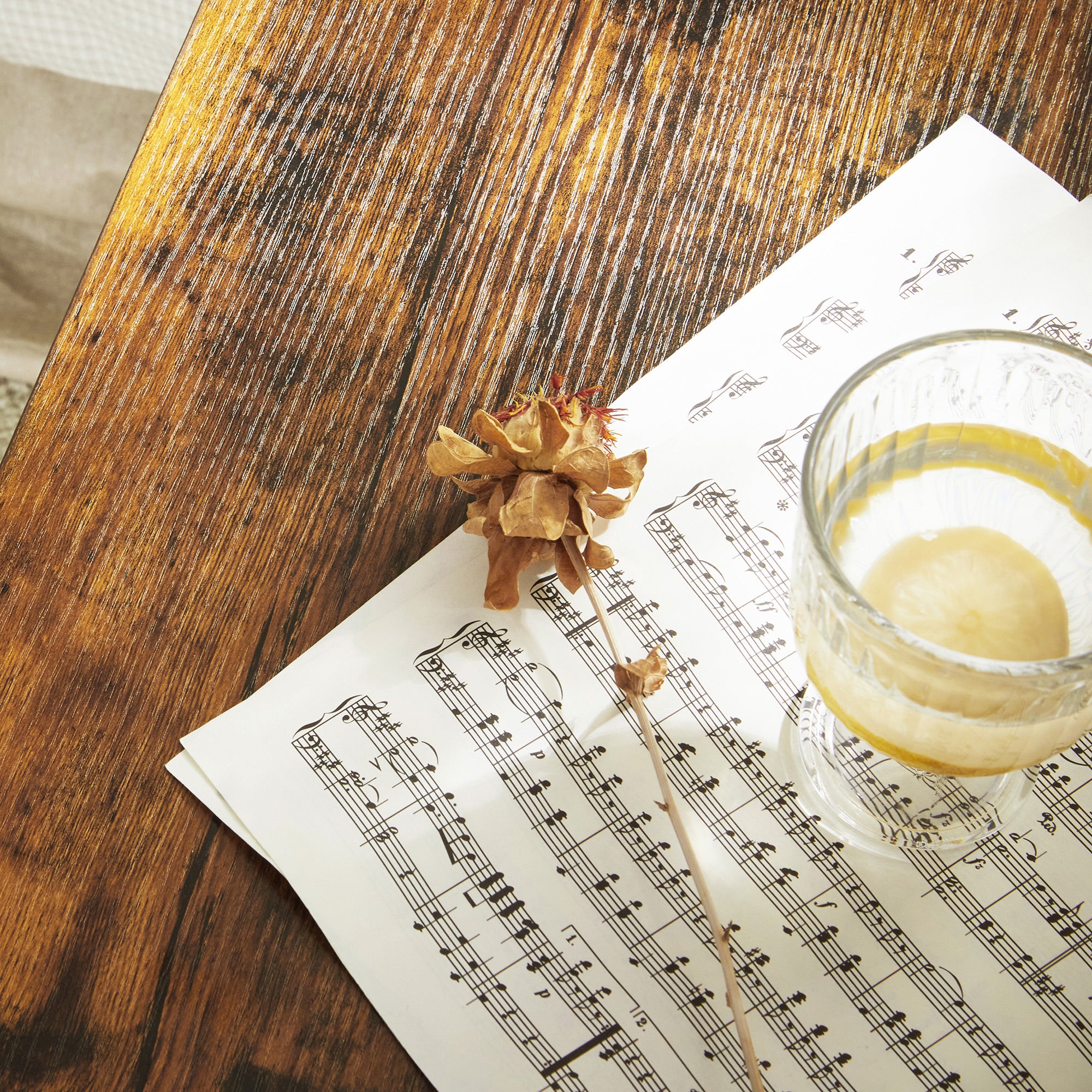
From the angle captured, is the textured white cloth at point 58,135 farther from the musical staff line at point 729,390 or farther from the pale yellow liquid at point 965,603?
the pale yellow liquid at point 965,603

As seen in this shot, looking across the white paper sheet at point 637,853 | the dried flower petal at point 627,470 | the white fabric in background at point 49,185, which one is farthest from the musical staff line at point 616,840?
the white fabric in background at point 49,185

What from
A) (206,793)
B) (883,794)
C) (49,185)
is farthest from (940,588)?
(49,185)

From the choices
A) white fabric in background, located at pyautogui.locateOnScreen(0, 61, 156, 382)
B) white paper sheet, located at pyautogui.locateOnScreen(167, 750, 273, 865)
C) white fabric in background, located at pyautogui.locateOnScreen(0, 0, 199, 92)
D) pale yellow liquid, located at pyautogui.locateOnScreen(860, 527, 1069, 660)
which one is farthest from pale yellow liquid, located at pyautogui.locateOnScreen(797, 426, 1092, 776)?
white fabric in background, located at pyautogui.locateOnScreen(0, 0, 199, 92)

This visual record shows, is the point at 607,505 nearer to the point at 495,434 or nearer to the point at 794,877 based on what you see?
the point at 495,434

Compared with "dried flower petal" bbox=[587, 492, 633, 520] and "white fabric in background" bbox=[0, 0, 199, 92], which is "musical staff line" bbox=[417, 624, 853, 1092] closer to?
"dried flower petal" bbox=[587, 492, 633, 520]

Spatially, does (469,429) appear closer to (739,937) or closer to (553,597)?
(553,597)

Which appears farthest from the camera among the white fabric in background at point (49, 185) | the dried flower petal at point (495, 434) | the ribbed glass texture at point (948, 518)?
the white fabric in background at point (49, 185)

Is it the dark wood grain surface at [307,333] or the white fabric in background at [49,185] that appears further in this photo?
the white fabric in background at [49,185]
